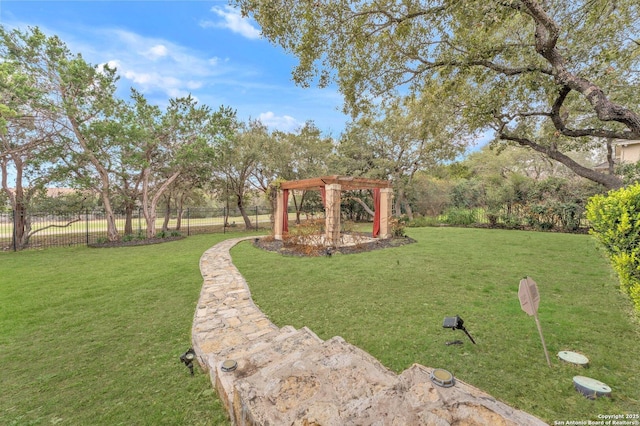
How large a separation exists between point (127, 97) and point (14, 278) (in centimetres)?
791

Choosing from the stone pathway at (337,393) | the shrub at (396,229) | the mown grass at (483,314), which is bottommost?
the mown grass at (483,314)

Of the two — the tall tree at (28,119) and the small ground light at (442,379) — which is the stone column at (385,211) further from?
the tall tree at (28,119)

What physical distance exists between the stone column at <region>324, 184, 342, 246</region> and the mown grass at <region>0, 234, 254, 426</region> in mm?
4381

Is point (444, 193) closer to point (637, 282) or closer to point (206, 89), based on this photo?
point (206, 89)

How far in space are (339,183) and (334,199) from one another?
606 millimetres

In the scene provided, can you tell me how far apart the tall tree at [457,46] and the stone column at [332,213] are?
3020mm

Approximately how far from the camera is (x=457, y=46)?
4.56m

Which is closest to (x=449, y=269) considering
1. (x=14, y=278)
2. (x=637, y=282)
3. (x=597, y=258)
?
(x=637, y=282)

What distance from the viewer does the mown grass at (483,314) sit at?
2.18m

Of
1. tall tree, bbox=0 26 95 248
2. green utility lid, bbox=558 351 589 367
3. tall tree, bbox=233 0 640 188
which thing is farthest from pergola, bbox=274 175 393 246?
tall tree, bbox=0 26 95 248

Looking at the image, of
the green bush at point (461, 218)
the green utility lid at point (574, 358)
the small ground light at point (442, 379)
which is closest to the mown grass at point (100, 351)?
the small ground light at point (442, 379)

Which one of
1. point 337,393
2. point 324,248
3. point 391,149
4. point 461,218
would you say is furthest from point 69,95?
point 461,218

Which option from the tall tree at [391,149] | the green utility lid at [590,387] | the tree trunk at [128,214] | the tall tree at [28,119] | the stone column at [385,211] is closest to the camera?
the green utility lid at [590,387]

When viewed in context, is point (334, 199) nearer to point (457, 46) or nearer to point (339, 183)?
point (339, 183)
